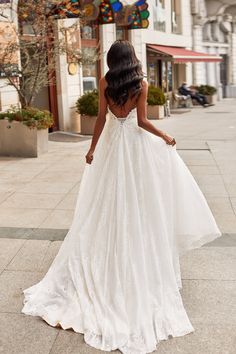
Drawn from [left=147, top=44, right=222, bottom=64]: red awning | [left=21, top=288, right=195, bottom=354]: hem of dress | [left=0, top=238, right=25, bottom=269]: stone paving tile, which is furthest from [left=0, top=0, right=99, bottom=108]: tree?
[left=147, top=44, right=222, bottom=64]: red awning

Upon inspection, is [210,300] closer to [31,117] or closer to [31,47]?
[31,117]

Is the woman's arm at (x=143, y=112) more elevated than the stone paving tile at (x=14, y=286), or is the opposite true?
the woman's arm at (x=143, y=112)

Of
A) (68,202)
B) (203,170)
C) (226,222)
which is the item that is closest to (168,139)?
(226,222)

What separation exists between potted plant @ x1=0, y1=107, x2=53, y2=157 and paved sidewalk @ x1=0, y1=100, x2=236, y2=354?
36cm

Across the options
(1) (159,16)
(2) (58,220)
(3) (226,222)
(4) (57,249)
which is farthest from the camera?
(1) (159,16)

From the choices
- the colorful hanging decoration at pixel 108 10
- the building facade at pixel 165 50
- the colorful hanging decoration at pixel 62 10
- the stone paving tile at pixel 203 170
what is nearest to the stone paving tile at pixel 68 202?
the stone paving tile at pixel 203 170

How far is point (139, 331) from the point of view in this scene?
10.4ft

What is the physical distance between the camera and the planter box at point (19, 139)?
33.4 feet

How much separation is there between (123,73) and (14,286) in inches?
76.9

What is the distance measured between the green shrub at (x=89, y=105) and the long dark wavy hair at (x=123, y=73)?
10165 mm

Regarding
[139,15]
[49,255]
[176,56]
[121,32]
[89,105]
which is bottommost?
[49,255]

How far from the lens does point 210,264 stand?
440 cm

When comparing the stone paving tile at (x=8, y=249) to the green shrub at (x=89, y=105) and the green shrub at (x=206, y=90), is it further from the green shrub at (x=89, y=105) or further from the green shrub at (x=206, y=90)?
the green shrub at (x=206, y=90)

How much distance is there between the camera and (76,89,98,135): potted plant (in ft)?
44.7
